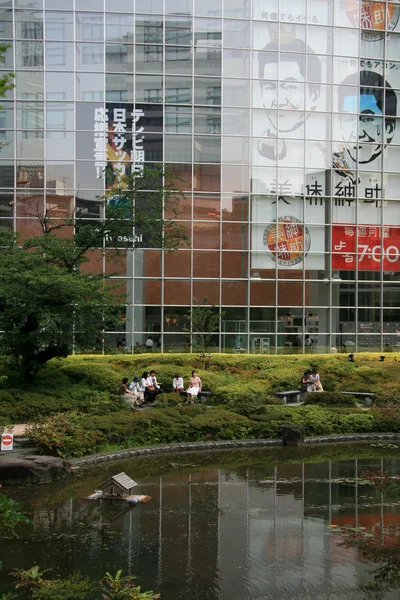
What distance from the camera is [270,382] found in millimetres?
25594

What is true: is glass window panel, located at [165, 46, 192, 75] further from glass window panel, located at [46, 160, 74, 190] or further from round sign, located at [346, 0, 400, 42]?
round sign, located at [346, 0, 400, 42]

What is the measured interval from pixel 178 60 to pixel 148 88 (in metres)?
2.08

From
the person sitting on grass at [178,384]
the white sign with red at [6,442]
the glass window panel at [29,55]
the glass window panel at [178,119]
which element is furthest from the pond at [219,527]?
the glass window panel at [29,55]

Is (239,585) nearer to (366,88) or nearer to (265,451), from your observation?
(265,451)

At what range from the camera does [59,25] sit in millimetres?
33281

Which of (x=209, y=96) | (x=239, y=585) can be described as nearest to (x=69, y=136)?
(x=209, y=96)

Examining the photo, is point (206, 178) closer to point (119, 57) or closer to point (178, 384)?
point (119, 57)

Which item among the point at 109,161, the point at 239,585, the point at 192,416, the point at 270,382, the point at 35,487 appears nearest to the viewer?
the point at 239,585

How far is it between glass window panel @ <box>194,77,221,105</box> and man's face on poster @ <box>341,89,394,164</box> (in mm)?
6524

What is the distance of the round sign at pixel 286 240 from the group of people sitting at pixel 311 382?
1036 centimetres

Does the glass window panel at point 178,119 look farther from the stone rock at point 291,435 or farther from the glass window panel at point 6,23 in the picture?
the stone rock at point 291,435

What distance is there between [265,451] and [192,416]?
95.5 inches

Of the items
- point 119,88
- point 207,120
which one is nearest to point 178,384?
point 207,120

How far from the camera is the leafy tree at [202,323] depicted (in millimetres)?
29328
